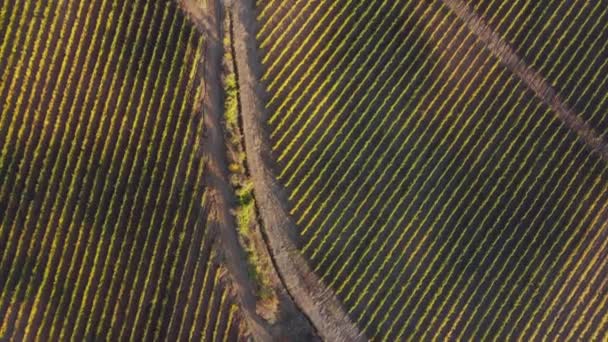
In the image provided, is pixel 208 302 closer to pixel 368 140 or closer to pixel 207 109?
pixel 207 109

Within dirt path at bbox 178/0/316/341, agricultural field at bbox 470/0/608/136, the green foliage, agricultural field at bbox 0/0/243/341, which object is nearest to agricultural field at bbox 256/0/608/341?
agricultural field at bbox 470/0/608/136

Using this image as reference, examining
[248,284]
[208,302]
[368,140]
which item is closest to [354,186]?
[368,140]

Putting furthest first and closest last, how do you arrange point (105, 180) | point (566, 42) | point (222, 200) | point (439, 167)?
point (566, 42), point (439, 167), point (222, 200), point (105, 180)

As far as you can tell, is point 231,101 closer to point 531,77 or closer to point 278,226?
point 278,226

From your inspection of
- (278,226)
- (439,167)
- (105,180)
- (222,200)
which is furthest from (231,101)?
(439,167)

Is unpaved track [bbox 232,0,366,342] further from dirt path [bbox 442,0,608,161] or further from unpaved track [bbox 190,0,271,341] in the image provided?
dirt path [bbox 442,0,608,161]
